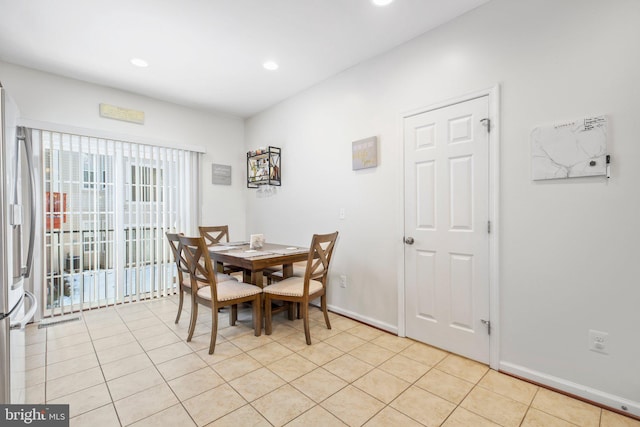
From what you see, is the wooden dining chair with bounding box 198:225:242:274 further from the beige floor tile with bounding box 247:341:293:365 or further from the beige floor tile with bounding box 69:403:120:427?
the beige floor tile with bounding box 69:403:120:427

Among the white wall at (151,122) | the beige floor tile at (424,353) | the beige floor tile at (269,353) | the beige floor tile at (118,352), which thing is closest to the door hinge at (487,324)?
the beige floor tile at (424,353)

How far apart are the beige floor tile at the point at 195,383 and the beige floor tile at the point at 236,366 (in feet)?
0.16

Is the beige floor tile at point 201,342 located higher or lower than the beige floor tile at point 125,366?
higher

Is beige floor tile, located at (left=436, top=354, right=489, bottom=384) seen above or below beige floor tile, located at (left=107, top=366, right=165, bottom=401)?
below

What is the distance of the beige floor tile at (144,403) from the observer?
5.42 feet

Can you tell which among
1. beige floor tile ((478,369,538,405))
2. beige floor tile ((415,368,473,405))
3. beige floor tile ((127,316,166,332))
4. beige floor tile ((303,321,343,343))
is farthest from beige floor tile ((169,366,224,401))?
beige floor tile ((478,369,538,405))

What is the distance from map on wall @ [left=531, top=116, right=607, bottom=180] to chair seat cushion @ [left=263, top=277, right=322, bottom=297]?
1.96m

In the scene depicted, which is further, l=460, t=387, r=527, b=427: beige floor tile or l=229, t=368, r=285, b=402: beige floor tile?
l=229, t=368, r=285, b=402: beige floor tile

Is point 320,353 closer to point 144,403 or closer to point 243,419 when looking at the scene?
point 243,419

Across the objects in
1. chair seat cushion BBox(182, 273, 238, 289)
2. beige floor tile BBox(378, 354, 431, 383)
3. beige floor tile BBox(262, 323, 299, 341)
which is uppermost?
chair seat cushion BBox(182, 273, 238, 289)

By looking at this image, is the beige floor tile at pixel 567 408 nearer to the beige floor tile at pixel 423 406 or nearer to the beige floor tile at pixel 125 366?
the beige floor tile at pixel 423 406

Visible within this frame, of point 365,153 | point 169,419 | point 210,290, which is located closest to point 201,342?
point 210,290

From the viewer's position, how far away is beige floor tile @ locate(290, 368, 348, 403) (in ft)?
6.05

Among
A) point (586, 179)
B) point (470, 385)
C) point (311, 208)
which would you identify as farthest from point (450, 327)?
point (311, 208)
